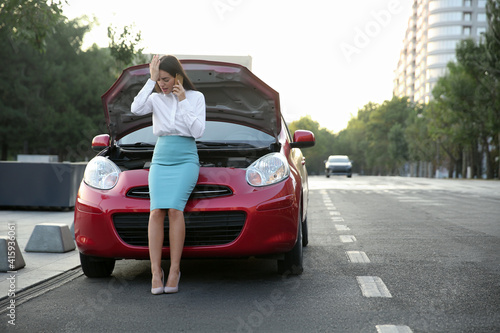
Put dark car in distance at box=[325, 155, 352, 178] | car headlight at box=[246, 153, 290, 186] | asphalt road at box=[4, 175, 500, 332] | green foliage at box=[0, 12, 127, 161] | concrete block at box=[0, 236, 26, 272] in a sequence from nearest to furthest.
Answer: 1. asphalt road at box=[4, 175, 500, 332]
2. car headlight at box=[246, 153, 290, 186]
3. concrete block at box=[0, 236, 26, 272]
4. green foliage at box=[0, 12, 127, 161]
5. dark car in distance at box=[325, 155, 352, 178]

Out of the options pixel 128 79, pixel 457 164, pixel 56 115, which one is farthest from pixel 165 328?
pixel 457 164

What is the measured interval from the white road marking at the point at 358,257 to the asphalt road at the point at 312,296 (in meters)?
0.01

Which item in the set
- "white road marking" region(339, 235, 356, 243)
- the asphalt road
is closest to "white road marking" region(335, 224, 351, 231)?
"white road marking" region(339, 235, 356, 243)

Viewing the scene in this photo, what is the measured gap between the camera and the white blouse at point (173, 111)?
16.0ft

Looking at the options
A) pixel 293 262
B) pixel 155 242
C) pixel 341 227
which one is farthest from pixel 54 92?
pixel 155 242

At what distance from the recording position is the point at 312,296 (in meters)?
4.68

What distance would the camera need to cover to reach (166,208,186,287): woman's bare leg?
189 inches

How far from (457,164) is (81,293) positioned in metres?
64.0

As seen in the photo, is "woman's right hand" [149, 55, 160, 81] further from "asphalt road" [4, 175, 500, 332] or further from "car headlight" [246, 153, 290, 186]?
"asphalt road" [4, 175, 500, 332]

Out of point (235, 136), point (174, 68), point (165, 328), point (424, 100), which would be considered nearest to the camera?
point (165, 328)

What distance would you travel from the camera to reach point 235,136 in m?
5.97

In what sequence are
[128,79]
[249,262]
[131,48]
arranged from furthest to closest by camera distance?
[131,48]
[249,262]
[128,79]

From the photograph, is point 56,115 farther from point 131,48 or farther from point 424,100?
point 424,100

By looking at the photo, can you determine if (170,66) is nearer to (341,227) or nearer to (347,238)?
(347,238)
